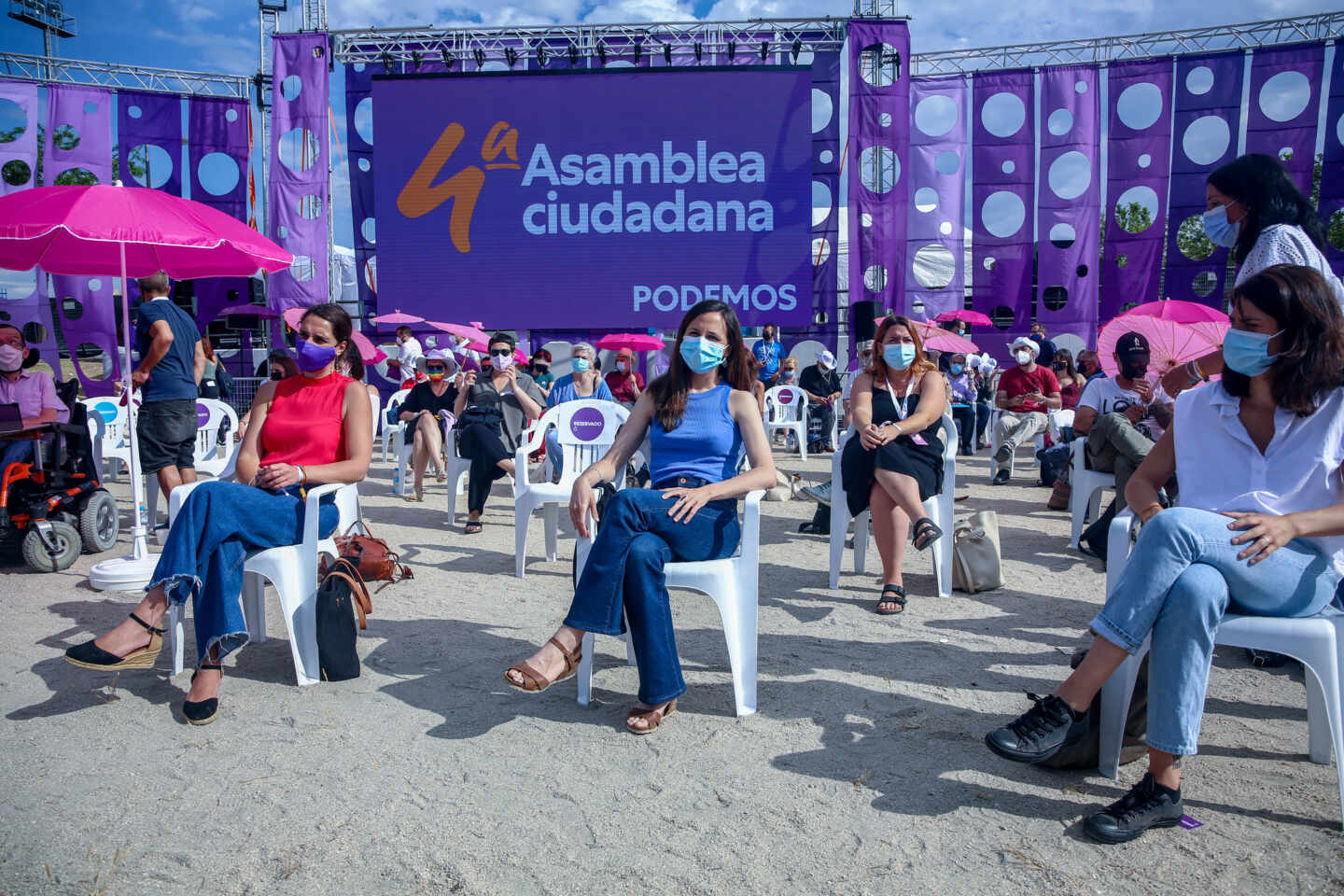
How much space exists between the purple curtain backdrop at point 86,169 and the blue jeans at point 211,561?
13.0 metres

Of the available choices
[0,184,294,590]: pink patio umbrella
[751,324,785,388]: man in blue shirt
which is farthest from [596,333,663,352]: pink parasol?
[0,184,294,590]: pink patio umbrella

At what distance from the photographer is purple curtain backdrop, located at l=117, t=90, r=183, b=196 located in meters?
14.9

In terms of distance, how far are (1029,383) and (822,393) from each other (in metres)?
4.01

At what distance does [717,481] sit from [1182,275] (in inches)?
569

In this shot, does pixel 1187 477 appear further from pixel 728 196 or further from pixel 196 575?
pixel 728 196

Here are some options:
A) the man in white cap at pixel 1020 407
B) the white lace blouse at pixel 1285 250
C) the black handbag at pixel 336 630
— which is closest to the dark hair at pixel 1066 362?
the man in white cap at pixel 1020 407

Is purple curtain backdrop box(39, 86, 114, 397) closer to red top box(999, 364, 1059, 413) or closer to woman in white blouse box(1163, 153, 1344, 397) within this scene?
red top box(999, 364, 1059, 413)

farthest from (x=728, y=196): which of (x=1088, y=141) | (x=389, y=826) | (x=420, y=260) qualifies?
(x=389, y=826)

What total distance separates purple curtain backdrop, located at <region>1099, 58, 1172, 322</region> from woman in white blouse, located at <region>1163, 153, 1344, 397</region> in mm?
12869

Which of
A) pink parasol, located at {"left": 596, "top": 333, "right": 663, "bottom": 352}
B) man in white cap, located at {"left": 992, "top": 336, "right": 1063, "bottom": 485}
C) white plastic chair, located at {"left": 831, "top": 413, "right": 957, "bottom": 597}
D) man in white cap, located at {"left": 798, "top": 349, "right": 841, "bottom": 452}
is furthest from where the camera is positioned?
pink parasol, located at {"left": 596, "top": 333, "right": 663, "bottom": 352}

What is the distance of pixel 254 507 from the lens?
3180 millimetres

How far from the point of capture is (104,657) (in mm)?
3023

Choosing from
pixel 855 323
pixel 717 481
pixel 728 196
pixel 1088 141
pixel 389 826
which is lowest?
pixel 389 826

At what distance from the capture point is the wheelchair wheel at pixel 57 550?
16.7 ft
